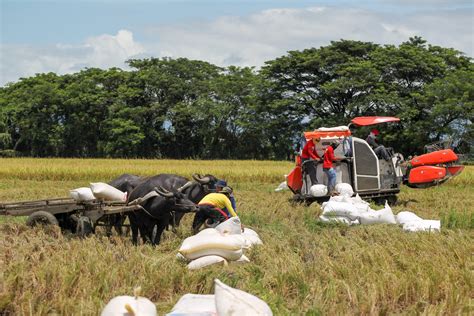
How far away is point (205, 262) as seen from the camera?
6223 millimetres

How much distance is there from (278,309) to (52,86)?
38328mm

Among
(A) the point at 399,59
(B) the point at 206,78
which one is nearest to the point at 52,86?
(B) the point at 206,78

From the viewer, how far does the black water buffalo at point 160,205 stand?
25.0ft

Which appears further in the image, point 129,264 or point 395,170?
point 395,170

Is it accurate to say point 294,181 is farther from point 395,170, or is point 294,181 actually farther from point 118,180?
point 118,180

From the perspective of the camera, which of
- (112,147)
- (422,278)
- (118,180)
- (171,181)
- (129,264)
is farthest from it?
(112,147)

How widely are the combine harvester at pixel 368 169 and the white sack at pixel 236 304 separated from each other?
8.39 m

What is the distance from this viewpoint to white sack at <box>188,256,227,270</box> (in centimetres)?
620

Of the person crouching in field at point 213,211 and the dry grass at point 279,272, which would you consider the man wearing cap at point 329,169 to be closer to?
the dry grass at point 279,272

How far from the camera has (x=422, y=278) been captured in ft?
17.5

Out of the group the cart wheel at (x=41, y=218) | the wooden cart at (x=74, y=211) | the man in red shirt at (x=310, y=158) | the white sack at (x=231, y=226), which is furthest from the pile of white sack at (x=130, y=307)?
the man in red shirt at (x=310, y=158)

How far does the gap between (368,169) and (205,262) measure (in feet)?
22.2

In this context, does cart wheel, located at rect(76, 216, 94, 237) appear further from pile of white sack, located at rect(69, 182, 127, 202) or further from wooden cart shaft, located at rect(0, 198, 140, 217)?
pile of white sack, located at rect(69, 182, 127, 202)

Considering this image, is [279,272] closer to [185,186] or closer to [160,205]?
[160,205]
